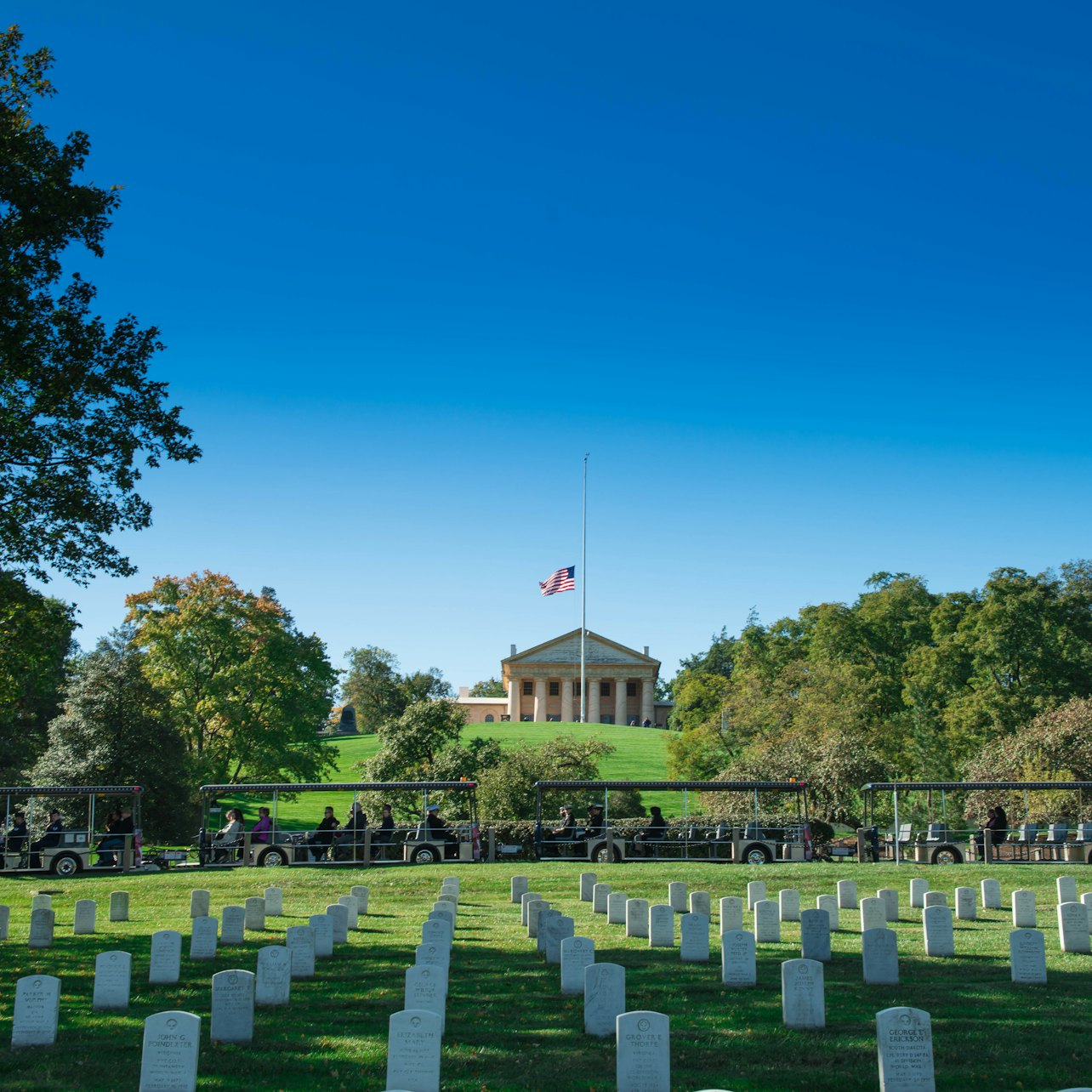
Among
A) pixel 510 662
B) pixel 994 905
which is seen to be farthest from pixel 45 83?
pixel 510 662

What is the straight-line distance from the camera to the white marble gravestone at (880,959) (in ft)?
42.3

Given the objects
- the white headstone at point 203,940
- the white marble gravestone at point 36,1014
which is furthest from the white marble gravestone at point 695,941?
the white marble gravestone at point 36,1014

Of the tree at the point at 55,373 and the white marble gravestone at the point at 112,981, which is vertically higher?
the tree at the point at 55,373

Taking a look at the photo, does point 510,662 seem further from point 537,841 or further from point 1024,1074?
point 1024,1074

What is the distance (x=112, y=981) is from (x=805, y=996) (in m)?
7.40

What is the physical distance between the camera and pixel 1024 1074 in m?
9.17

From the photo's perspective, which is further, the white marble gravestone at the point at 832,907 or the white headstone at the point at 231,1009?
the white marble gravestone at the point at 832,907

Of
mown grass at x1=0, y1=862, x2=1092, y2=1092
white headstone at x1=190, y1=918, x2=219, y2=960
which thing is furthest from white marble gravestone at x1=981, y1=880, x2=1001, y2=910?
white headstone at x1=190, y1=918, x2=219, y2=960

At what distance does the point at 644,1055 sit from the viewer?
8492 millimetres

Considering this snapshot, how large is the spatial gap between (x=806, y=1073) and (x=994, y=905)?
44.7 feet

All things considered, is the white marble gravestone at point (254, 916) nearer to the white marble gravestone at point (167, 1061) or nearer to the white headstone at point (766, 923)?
the white headstone at point (766, 923)

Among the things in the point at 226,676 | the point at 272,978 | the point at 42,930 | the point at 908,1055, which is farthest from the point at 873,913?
the point at 226,676

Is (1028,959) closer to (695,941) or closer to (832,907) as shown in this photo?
(695,941)

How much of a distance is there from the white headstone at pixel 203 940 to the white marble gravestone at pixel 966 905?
12770mm
